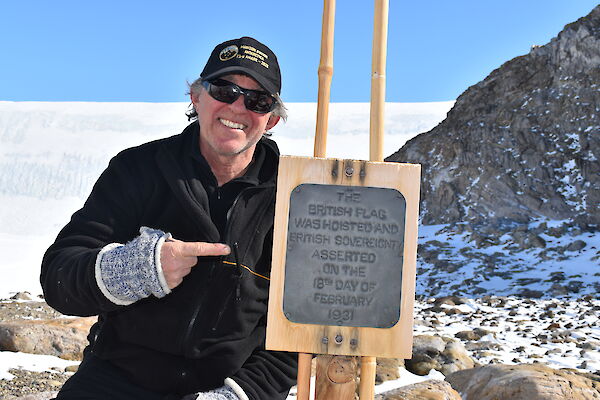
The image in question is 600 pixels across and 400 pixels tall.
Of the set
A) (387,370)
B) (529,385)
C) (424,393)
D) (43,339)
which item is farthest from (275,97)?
(43,339)

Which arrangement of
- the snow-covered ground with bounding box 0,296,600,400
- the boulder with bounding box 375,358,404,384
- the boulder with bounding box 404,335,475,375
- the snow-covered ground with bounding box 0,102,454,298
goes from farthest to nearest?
the snow-covered ground with bounding box 0,102,454,298 < the snow-covered ground with bounding box 0,296,600,400 < the boulder with bounding box 404,335,475,375 < the boulder with bounding box 375,358,404,384

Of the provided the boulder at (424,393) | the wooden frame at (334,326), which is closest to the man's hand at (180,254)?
the wooden frame at (334,326)

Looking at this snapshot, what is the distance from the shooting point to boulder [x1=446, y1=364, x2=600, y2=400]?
13.8 ft

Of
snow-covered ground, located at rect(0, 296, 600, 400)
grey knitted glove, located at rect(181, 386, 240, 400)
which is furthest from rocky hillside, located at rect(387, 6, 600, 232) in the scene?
grey knitted glove, located at rect(181, 386, 240, 400)

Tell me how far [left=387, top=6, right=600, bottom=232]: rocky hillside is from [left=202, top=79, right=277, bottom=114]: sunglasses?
A: 62.2ft

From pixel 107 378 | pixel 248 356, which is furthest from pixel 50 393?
pixel 248 356

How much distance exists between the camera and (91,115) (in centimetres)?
5791

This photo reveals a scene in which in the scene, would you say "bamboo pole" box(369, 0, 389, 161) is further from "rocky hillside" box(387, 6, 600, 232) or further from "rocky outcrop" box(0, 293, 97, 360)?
"rocky hillside" box(387, 6, 600, 232)

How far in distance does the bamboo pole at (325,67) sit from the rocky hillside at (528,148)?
1883 cm

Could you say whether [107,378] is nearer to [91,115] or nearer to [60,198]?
[60,198]

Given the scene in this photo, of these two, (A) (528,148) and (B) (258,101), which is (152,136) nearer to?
(A) (528,148)

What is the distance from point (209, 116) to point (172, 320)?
897 mm

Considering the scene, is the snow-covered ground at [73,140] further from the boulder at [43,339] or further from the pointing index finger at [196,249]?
the pointing index finger at [196,249]

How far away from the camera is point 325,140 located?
255 centimetres
